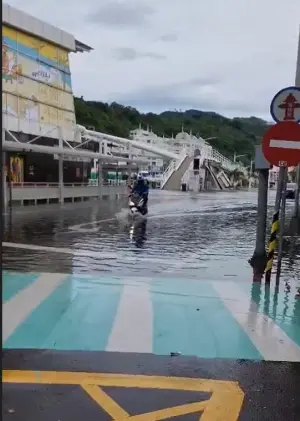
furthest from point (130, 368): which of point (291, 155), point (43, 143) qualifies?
point (43, 143)

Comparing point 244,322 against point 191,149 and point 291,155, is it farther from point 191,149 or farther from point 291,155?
point 191,149

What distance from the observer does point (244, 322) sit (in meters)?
6.25

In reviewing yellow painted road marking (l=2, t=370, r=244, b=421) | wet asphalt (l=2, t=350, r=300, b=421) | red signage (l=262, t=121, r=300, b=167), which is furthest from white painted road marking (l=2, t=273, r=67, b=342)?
red signage (l=262, t=121, r=300, b=167)

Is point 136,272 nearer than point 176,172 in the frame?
Yes

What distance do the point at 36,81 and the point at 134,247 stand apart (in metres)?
21.2

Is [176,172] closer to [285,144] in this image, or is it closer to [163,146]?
[163,146]

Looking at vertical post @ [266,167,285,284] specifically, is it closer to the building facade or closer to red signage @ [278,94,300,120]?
red signage @ [278,94,300,120]

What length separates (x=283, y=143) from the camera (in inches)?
297

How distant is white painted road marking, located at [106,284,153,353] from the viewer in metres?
5.22

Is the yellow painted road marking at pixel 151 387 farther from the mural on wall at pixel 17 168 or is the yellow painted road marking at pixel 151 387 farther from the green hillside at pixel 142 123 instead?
the green hillside at pixel 142 123

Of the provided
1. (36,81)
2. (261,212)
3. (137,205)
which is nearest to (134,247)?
(261,212)

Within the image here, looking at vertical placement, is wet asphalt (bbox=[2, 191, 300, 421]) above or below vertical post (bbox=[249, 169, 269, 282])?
below

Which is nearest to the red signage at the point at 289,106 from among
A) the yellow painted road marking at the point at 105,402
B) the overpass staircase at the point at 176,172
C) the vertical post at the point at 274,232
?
the vertical post at the point at 274,232

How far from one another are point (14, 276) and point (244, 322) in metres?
4.18
